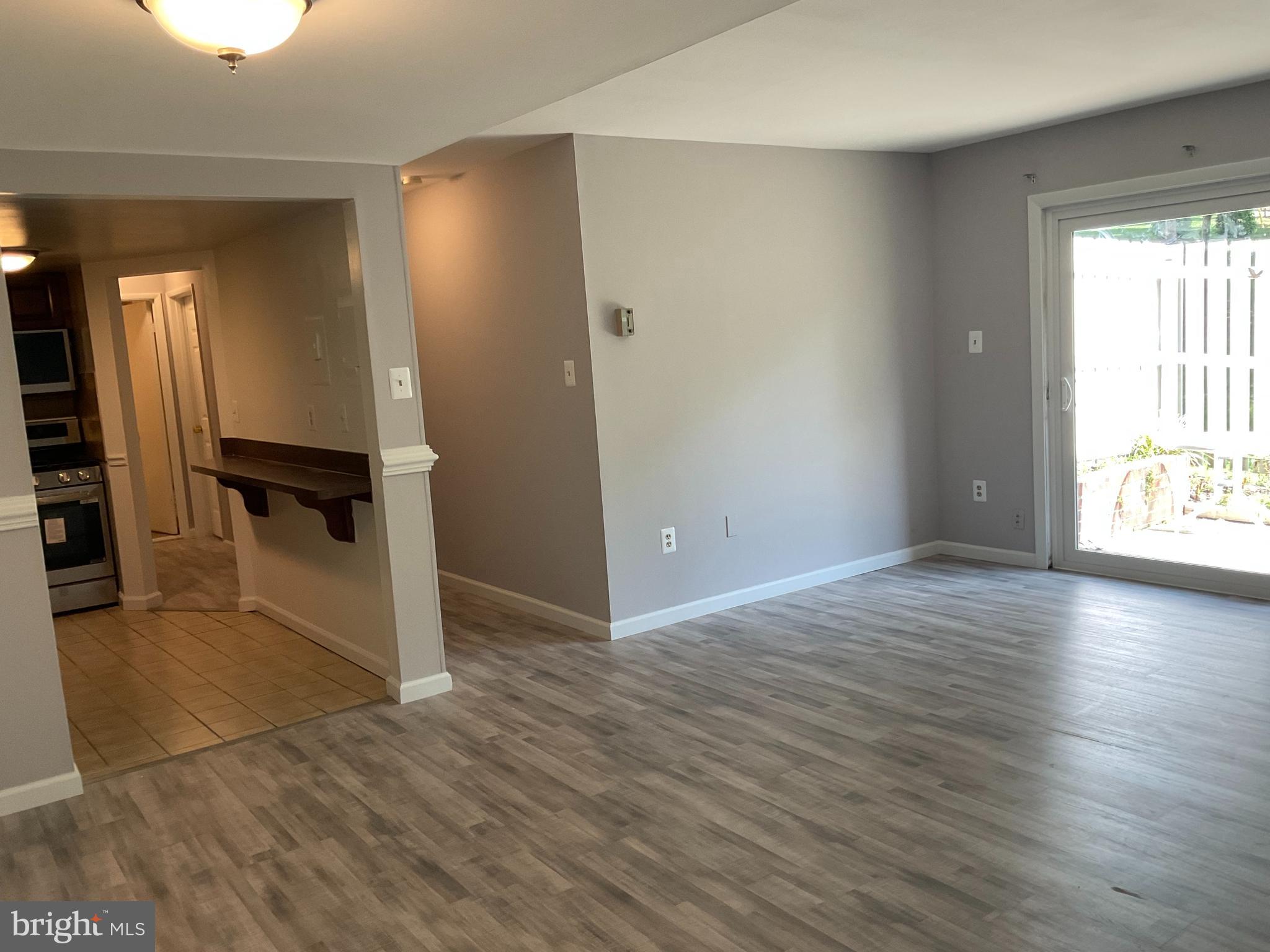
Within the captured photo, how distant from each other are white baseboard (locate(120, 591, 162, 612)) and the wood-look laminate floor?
270cm

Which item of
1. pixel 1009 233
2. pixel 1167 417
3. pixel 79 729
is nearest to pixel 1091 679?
pixel 1167 417

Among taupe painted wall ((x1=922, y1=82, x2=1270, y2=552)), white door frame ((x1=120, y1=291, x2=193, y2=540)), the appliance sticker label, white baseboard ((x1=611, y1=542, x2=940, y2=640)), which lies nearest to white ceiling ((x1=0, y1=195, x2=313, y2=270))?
the appliance sticker label

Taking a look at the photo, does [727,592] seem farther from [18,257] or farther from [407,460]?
[18,257]

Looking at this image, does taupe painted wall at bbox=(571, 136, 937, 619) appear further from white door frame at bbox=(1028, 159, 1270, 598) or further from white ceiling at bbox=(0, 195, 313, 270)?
white ceiling at bbox=(0, 195, 313, 270)

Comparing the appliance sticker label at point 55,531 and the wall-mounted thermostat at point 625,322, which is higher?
the wall-mounted thermostat at point 625,322

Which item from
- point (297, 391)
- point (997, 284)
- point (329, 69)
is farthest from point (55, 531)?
point (997, 284)

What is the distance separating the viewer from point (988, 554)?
5777mm

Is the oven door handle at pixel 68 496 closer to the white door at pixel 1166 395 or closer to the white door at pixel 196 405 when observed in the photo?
the white door at pixel 196 405

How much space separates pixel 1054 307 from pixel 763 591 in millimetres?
2159

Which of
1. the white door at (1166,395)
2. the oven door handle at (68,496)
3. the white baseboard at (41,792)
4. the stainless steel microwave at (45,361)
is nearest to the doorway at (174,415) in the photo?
the stainless steel microwave at (45,361)

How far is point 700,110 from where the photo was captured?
4.15m

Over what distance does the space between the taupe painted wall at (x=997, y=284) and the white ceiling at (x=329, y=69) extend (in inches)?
128

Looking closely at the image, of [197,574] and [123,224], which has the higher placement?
[123,224]
